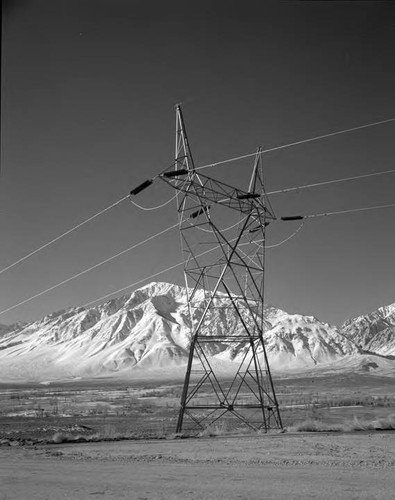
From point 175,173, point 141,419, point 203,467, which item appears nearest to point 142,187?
point 175,173

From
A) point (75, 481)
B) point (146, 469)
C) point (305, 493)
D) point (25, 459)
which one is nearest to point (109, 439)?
point (25, 459)

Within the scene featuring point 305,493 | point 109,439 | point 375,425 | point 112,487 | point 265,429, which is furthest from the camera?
point 375,425

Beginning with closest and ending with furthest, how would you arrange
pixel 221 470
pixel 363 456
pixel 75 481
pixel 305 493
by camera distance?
pixel 305 493
pixel 75 481
pixel 221 470
pixel 363 456

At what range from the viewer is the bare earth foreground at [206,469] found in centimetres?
1043

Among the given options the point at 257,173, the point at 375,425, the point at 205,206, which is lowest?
the point at 375,425

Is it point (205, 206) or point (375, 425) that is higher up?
point (205, 206)

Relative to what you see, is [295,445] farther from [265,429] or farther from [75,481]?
[75,481]

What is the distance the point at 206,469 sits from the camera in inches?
523

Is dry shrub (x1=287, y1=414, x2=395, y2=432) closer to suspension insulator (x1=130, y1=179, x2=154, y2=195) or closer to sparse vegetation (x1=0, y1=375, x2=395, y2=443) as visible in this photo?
sparse vegetation (x1=0, y1=375, x2=395, y2=443)

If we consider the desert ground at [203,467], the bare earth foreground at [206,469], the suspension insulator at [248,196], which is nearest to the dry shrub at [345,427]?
the desert ground at [203,467]

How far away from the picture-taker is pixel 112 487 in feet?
35.9

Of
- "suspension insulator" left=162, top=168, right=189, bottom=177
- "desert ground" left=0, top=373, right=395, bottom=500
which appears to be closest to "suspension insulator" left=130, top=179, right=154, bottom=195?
"suspension insulator" left=162, top=168, right=189, bottom=177

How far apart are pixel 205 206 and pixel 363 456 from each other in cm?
1187

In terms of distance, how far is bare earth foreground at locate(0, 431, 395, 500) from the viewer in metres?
10.4
